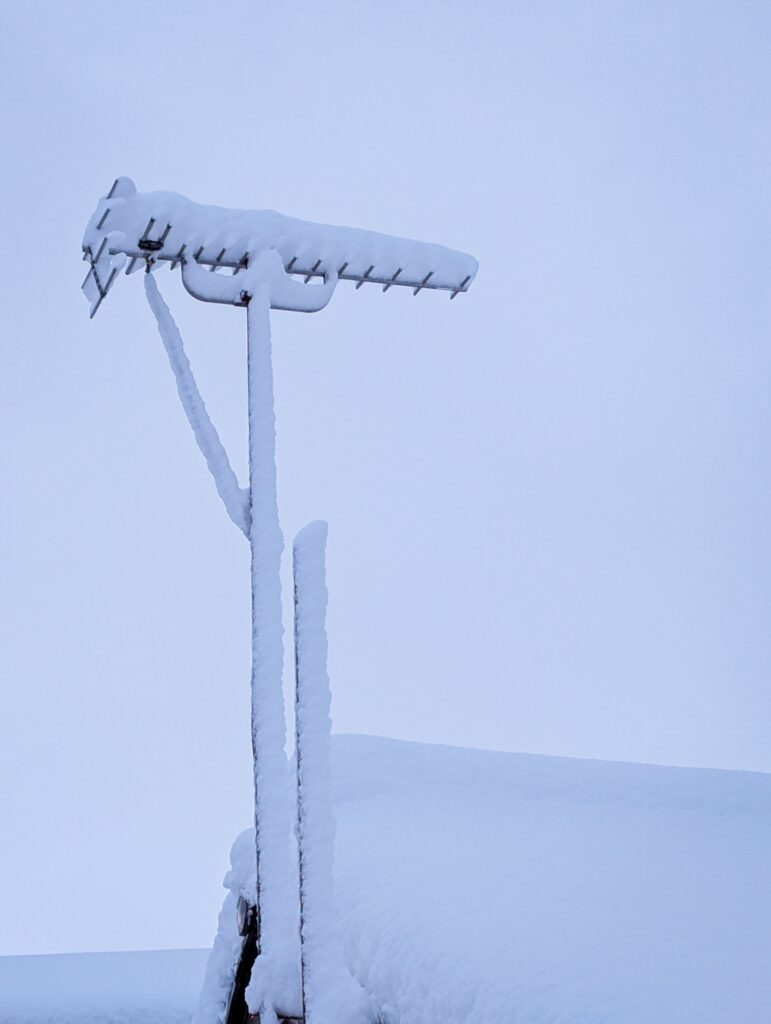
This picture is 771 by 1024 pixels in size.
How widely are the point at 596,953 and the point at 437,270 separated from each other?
275cm

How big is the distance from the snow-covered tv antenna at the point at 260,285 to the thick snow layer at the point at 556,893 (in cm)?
35

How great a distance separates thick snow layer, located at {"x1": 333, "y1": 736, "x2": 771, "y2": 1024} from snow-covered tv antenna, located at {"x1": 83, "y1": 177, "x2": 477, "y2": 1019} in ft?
1.14

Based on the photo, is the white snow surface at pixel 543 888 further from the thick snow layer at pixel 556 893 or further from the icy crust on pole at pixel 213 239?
the icy crust on pole at pixel 213 239

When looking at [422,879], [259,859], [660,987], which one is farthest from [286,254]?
[660,987]

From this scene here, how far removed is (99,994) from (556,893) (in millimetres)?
5629

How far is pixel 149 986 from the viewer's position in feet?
20.1

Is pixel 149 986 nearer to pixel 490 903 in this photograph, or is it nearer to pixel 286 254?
pixel 286 254

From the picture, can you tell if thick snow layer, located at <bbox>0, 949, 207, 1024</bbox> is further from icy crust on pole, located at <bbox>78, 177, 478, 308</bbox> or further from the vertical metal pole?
icy crust on pole, located at <bbox>78, 177, 478, 308</bbox>

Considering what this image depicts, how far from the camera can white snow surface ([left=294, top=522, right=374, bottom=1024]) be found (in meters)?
1.57

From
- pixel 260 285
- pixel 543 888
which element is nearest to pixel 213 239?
pixel 260 285

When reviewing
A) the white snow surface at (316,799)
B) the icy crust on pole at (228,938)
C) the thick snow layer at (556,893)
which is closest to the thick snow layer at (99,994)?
the icy crust on pole at (228,938)

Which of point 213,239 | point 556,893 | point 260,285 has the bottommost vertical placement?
point 556,893

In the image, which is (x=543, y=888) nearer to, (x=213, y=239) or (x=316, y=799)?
(x=316, y=799)

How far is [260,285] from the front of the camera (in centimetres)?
303
